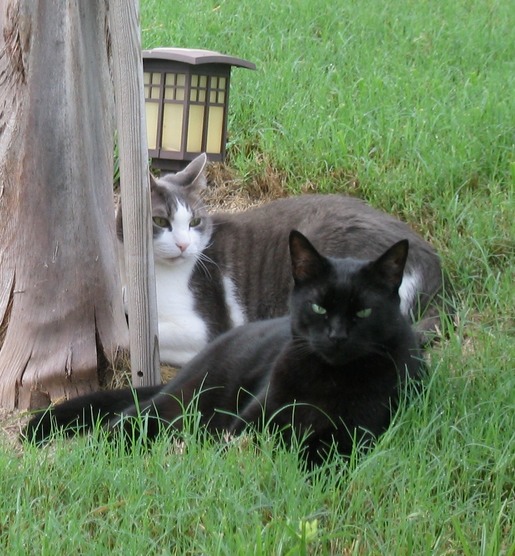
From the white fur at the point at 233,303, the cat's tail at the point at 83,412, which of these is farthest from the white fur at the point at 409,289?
the cat's tail at the point at 83,412

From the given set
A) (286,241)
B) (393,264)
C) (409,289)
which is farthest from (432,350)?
(286,241)

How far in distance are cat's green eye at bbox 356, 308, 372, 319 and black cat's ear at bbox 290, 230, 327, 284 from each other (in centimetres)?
19

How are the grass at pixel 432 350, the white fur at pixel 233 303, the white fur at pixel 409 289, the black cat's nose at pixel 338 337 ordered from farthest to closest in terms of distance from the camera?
the white fur at pixel 233 303, the white fur at pixel 409 289, the black cat's nose at pixel 338 337, the grass at pixel 432 350

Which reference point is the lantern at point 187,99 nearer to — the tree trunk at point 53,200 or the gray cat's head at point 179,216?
the gray cat's head at point 179,216

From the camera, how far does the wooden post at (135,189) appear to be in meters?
3.36

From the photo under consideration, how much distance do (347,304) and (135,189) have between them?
99cm

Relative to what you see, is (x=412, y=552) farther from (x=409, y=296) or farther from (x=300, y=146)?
(x=300, y=146)

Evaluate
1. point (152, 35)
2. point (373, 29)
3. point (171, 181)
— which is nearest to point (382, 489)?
point (171, 181)

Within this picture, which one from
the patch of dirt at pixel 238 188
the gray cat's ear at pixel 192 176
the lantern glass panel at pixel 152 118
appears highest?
the lantern glass panel at pixel 152 118

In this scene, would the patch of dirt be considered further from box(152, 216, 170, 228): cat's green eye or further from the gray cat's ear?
box(152, 216, 170, 228): cat's green eye

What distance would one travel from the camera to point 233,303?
463cm

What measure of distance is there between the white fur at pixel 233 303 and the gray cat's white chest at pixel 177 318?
195mm

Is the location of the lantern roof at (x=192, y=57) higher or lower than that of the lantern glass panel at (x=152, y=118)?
higher

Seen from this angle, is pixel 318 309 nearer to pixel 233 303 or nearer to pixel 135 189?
pixel 135 189
